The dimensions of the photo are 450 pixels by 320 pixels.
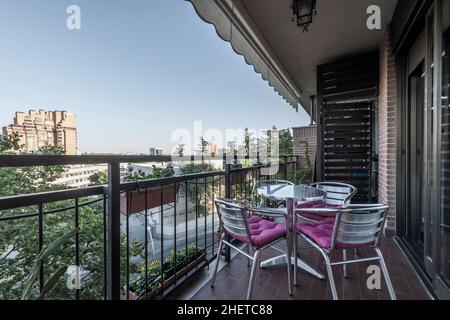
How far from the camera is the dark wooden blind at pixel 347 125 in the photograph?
3.95 m

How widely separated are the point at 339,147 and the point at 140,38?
5726 mm

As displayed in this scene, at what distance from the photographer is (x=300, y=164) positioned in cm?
660

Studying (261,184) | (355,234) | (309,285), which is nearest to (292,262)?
(309,285)

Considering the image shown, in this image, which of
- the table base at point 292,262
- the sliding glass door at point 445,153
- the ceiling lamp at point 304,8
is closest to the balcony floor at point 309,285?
the table base at point 292,262

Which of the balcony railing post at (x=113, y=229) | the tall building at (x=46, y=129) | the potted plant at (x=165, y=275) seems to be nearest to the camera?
the balcony railing post at (x=113, y=229)

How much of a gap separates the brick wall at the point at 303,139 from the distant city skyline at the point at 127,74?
2.07ft

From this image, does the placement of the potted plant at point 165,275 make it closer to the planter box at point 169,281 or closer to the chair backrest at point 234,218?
the planter box at point 169,281

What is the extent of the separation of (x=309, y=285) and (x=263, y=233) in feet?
1.87

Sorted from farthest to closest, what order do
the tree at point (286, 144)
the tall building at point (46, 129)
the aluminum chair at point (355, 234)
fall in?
1. the tree at point (286, 144)
2. the tall building at point (46, 129)
3. the aluminum chair at point (355, 234)

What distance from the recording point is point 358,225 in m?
1.45

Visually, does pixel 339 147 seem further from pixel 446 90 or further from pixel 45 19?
pixel 45 19

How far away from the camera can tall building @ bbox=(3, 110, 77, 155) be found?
10.8 ft

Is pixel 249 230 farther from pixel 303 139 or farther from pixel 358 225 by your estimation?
pixel 303 139

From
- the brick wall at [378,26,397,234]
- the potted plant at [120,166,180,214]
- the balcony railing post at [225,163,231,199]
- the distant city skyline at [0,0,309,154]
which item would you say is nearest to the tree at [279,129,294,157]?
the distant city skyline at [0,0,309,154]
